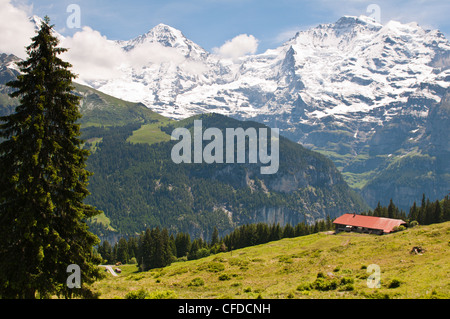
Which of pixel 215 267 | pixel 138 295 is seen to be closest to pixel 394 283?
pixel 138 295

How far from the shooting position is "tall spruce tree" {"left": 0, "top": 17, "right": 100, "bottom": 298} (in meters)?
25.3

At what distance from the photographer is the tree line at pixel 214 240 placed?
120m

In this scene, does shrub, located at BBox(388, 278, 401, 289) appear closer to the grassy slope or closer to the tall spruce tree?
the grassy slope

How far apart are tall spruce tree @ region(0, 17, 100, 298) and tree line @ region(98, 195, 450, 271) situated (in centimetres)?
9368

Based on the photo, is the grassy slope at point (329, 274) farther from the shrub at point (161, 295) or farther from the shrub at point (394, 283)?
the shrub at point (161, 295)

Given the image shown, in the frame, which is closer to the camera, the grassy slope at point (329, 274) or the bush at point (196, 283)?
the grassy slope at point (329, 274)

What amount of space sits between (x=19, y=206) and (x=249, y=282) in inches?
940

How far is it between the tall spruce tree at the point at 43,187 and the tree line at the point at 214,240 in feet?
307

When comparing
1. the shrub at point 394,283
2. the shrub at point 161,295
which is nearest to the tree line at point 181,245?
the shrub at point 161,295

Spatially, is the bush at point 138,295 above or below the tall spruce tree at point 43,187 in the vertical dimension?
below

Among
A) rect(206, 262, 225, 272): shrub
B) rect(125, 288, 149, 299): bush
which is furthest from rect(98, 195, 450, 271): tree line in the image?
rect(125, 288, 149, 299): bush
